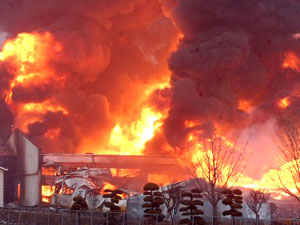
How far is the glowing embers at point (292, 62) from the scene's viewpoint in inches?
2603

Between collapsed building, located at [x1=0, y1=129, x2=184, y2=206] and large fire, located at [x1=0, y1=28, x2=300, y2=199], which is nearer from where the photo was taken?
collapsed building, located at [x1=0, y1=129, x2=184, y2=206]

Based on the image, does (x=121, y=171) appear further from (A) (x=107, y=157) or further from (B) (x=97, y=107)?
(B) (x=97, y=107)

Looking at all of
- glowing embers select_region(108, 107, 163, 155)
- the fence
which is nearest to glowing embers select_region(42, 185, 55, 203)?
glowing embers select_region(108, 107, 163, 155)

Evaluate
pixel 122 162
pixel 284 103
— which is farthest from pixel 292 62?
pixel 122 162

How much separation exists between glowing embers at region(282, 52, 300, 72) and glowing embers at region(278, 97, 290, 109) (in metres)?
5.25

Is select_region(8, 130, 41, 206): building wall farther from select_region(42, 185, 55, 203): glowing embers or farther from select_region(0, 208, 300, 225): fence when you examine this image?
select_region(0, 208, 300, 225): fence

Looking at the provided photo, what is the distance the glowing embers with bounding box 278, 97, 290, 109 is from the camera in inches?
2454

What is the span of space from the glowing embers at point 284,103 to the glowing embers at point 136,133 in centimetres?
1449

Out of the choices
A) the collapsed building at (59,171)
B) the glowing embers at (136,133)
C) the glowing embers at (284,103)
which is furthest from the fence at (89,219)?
the glowing embers at (136,133)

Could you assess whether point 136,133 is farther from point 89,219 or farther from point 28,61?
point 89,219

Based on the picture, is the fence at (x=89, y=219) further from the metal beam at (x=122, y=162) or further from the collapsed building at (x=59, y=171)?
the metal beam at (x=122, y=162)

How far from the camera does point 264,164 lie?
8281cm

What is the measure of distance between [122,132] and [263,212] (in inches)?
1577

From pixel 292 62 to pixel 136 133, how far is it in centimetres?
2393
